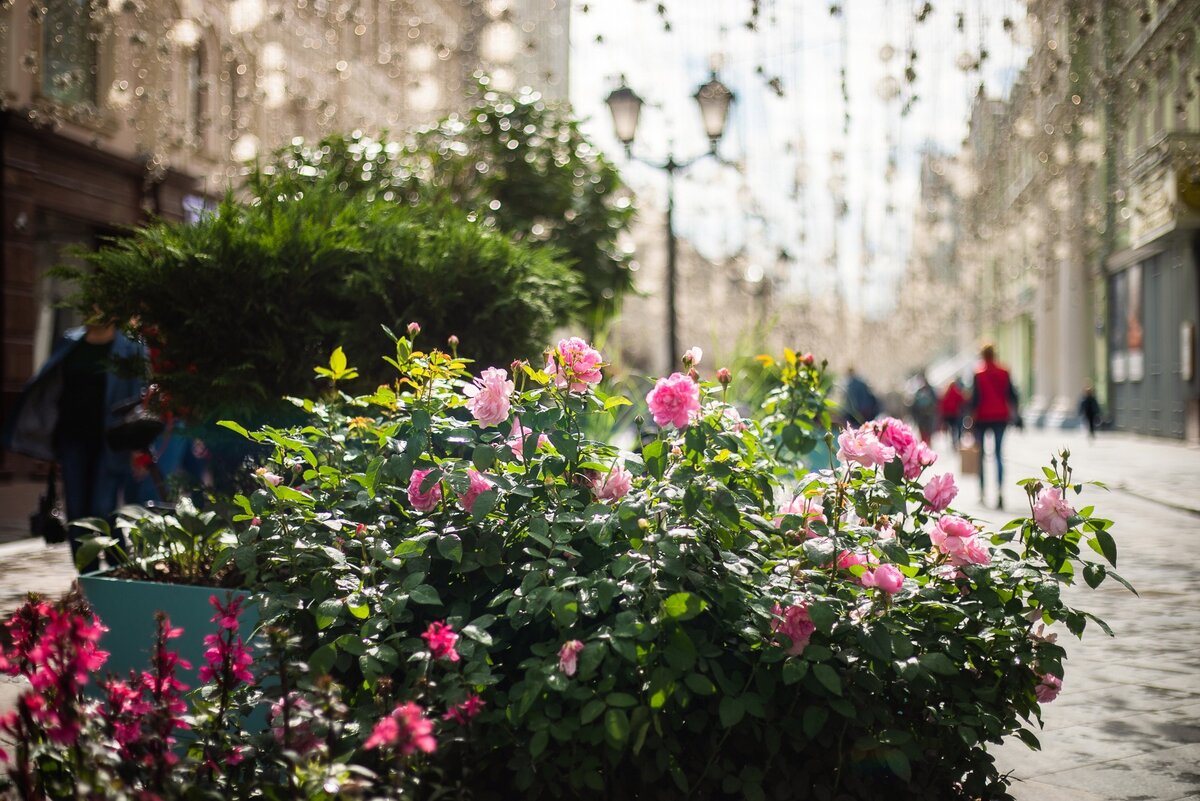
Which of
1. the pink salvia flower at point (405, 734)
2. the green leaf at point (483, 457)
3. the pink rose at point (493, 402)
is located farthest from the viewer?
the pink rose at point (493, 402)

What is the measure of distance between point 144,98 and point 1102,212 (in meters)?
15.0

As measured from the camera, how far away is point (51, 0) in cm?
1462

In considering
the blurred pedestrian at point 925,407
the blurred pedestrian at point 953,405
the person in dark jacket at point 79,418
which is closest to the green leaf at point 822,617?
the person in dark jacket at point 79,418

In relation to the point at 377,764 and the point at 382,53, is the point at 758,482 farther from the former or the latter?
the point at 382,53

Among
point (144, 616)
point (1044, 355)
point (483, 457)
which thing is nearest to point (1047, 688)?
point (483, 457)

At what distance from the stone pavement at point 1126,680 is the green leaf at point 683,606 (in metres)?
1.56

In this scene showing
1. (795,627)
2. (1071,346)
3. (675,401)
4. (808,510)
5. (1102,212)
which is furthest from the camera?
(1071,346)

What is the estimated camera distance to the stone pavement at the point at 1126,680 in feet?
12.2

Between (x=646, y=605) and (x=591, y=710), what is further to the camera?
(x=646, y=605)

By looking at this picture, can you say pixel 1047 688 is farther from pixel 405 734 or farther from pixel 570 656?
pixel 405 734

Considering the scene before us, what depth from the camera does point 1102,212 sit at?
18891 millimetres

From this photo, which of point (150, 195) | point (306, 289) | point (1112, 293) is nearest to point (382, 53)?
point (150, 195)

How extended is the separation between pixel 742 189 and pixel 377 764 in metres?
17.2

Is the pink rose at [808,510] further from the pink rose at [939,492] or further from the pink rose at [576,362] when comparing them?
the pink rose at [576,362]
